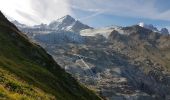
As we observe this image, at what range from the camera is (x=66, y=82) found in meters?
81.5

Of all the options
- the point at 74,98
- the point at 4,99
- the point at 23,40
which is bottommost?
the point at 74,98

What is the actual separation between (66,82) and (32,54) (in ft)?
31.9

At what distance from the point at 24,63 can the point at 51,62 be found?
18555mm

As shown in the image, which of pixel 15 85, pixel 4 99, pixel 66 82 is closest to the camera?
pixel 4 99

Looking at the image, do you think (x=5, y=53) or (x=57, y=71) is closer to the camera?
(x=5, y=53)

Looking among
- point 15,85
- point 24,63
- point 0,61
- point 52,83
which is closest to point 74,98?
point 52,83

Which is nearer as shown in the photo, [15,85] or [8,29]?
[15,85]

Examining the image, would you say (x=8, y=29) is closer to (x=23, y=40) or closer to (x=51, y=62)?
(x=23, y=40)

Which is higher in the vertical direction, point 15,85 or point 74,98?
point 15,85

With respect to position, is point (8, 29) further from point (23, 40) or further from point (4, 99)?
point (4, 99)

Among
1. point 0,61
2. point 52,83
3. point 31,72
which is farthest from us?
point 52,83

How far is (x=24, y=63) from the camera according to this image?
68250 mm

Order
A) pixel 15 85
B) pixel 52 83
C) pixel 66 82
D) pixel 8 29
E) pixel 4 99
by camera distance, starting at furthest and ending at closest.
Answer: pixel 8 29, pixel 66 82, pixel 52 83, pixel 15 85, pixel 4 99

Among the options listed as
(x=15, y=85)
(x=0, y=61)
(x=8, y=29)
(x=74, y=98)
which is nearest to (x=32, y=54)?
(x=8, y=29)
